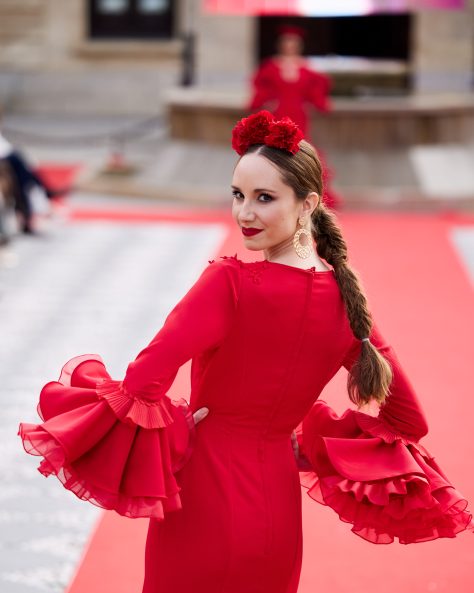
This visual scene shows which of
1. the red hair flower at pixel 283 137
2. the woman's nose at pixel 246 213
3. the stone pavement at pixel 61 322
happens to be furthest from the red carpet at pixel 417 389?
the red hair flower at pixel 283 137

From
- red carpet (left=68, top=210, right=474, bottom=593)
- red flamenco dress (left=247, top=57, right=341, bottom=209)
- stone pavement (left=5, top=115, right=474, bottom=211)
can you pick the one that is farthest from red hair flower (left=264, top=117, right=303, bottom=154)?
stone pavement (left=5, top=115, right=474, bottom=211)

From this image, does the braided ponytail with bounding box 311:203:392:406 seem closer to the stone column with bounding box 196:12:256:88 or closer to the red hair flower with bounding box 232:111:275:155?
the red hair flower with bounding box 232:111:275:155

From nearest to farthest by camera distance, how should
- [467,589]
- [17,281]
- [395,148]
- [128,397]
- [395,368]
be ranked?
1. [128,397]
2. [395,368]
3. [467,589]
4. [17,281]
5. [395,148]

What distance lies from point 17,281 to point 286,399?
705 centimetres

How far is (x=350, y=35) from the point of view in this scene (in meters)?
27.1

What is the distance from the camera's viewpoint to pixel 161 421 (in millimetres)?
2721

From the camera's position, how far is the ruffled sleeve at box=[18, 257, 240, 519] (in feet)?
8.72

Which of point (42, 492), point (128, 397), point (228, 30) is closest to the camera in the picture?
point (128, 397)

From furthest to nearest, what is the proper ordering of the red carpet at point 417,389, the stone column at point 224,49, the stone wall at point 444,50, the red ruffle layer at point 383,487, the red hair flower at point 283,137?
the stone column at point 224,49 < the stone wall at point 444,50 < the red carpet at point 417,389 < the red ruffle layer at point 383,487 < the red hair flower at point 283,137

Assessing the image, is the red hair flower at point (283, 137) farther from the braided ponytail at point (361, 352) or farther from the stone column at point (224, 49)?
the stone column at point (224, 49)

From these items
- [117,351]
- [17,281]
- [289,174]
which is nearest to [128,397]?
[289,174]

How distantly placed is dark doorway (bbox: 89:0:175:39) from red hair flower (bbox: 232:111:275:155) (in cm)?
2128

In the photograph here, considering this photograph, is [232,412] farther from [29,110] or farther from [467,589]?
[29,110]

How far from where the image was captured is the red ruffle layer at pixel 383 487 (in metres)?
2.92
